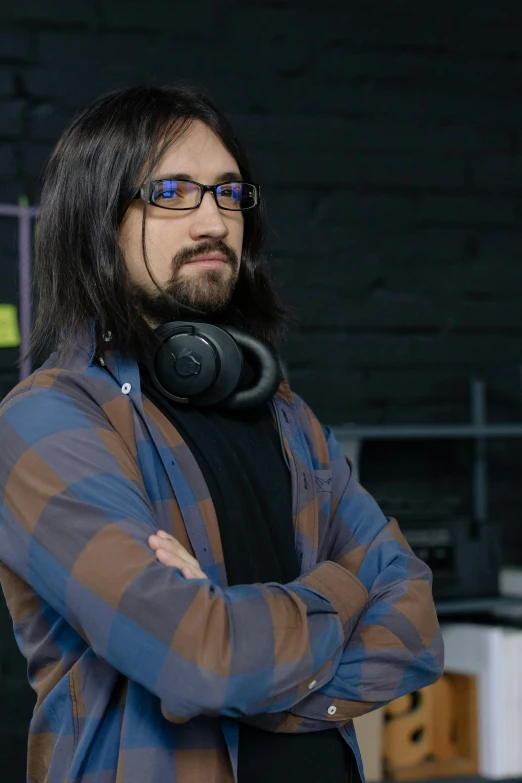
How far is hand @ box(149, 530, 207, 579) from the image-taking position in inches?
50.5

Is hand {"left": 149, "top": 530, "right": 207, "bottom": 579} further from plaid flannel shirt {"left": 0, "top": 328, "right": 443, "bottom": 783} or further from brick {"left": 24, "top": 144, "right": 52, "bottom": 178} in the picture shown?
brick {"left": 24, "top": 144, "right": 52, "bottom": 178}

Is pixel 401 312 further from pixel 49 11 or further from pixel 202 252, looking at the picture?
pixel 202 252

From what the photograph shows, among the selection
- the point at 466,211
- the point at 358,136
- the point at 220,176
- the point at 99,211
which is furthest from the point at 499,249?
the point at 99,211

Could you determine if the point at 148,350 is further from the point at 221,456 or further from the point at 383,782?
the point at 383,782

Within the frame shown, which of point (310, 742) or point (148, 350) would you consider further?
point (148, 350)

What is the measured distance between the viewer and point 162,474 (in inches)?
55.7

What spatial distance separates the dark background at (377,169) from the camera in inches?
115

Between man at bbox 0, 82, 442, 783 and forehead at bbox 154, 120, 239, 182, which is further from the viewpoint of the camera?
forehead at bbox 154, 120, 239, 182

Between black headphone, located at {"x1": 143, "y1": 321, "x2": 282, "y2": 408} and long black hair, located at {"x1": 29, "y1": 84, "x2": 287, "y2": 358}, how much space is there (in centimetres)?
3

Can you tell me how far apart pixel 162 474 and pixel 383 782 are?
5.12ft

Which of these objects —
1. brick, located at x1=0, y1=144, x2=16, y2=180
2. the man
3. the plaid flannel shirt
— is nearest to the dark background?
brick, located at x1=0, y1=144, x2=16, y2=180

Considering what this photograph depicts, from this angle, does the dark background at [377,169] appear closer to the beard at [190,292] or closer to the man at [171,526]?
the man at [171,526]

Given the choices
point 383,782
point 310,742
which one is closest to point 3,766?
point 383,782

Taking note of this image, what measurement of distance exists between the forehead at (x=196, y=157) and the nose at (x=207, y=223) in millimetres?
40
